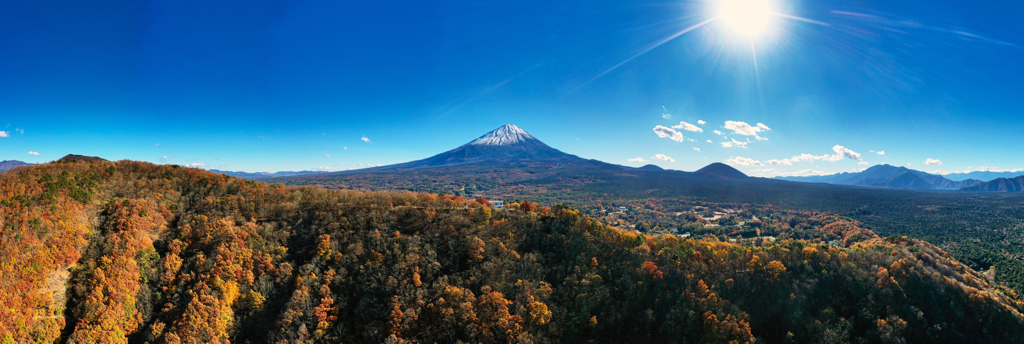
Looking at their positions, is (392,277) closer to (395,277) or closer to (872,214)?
(395,277)

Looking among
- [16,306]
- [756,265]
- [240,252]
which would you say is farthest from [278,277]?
[756,265]

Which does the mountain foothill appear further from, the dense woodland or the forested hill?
the dense woodland

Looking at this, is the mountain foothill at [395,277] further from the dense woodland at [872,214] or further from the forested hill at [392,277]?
the dense woodland at [872,214]

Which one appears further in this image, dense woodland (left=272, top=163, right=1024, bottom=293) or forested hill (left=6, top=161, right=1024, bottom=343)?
dense woodland (left=272, top=163, right=1024, bottom=293)

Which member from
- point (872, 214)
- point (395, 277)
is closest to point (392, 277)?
point (395, 277)

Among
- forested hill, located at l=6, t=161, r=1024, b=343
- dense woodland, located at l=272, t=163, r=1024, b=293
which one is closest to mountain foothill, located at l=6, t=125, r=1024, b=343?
forested hill, located at l=6, t=161, r=1024, b=343

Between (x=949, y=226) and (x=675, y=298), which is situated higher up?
(x=949, y=226)

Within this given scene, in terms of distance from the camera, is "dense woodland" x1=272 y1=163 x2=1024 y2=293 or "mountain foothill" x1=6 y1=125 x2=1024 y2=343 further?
"dense woodland" x1=272 y1=163 x2=1024 y2=293

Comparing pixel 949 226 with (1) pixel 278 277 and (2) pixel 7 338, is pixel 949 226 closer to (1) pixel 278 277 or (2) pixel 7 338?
(1) pixel 278 277
